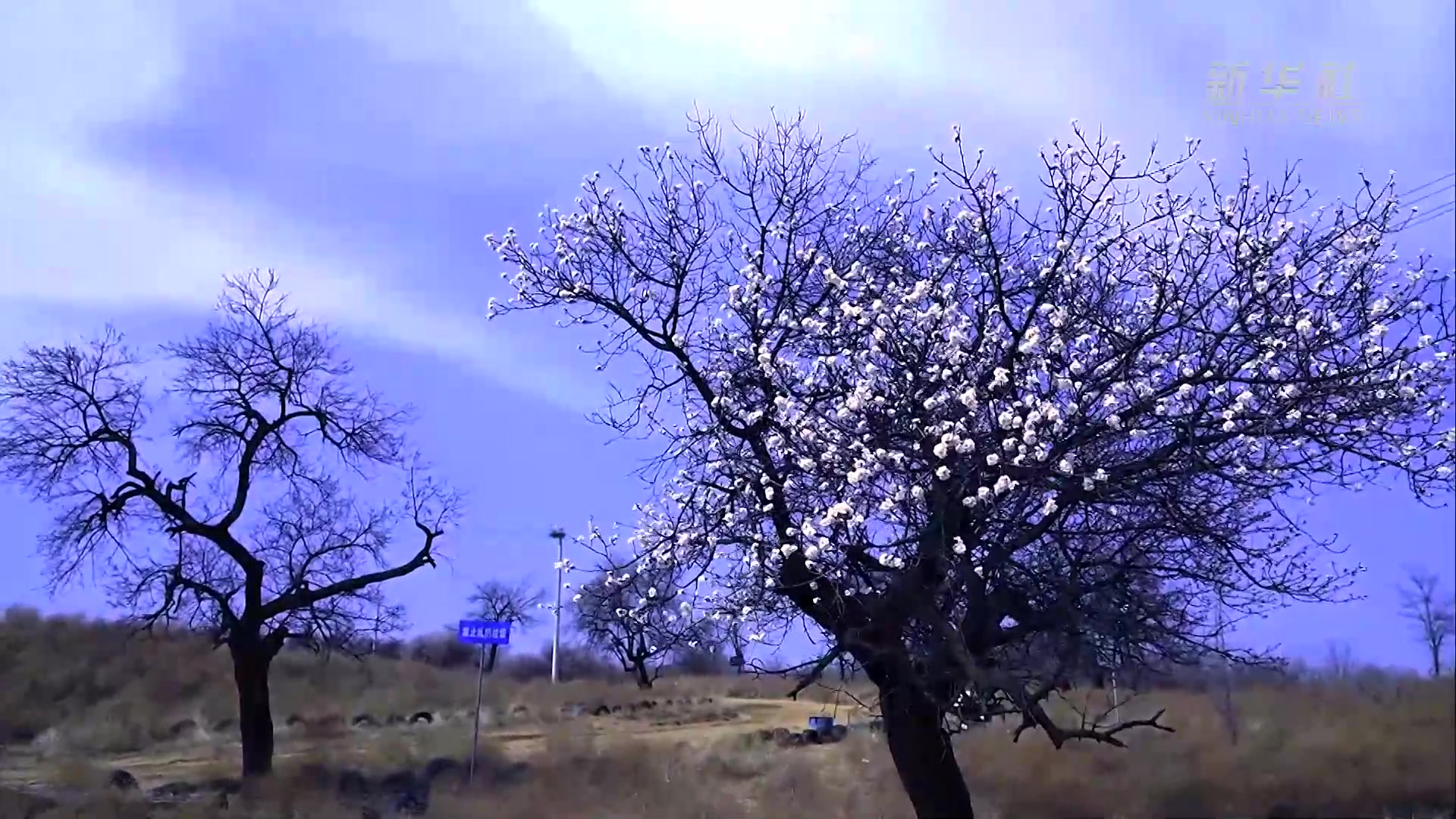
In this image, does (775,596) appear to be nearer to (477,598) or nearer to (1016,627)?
(1016,627)

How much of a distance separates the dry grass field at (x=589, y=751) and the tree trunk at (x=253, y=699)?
2.04 feet

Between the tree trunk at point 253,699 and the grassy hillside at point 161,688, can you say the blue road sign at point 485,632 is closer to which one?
the tree trunk at point 253,699

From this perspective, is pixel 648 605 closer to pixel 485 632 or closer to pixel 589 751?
pixel 485 632

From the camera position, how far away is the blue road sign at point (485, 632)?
66.1ft

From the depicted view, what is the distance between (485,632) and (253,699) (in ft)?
17.8

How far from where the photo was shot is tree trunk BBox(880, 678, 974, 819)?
11969 mm

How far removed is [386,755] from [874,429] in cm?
1926

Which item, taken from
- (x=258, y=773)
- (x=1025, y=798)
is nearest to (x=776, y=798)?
(x=1025, y=798)

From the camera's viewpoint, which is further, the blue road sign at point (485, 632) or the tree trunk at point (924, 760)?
the blue road sign at point (485, 632)

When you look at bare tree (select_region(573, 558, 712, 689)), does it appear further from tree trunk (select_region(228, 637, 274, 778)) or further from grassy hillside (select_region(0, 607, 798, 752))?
grassy hillside (select_region(0, 607, 798, 752))

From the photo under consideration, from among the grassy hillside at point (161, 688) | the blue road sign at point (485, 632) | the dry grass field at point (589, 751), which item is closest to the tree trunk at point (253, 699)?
the dry grass field at point (589, 751)

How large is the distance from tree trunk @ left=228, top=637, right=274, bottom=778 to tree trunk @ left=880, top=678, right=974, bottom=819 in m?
14.5

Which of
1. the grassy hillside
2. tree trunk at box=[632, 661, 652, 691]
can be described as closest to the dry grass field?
the grassy hillside

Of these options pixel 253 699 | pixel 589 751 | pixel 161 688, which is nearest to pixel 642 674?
pixel 589 751
